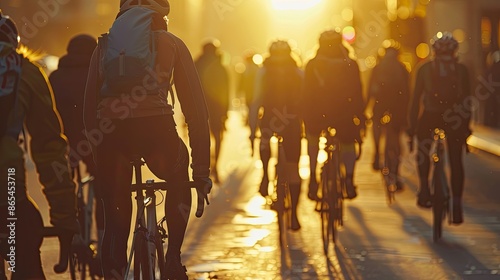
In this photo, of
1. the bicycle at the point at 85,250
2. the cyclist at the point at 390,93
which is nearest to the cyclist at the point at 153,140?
the bicycle at the point at 85,250

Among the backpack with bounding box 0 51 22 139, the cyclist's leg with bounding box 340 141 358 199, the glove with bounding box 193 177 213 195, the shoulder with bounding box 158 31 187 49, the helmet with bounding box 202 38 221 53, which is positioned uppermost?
the helmet with bounding box 202 38 221 53

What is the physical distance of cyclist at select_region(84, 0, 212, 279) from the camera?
618 cm

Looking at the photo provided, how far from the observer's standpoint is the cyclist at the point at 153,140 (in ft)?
20.3

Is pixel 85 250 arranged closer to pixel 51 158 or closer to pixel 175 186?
pixel 175 186

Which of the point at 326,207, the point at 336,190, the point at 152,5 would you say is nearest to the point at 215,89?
the point at 336,190

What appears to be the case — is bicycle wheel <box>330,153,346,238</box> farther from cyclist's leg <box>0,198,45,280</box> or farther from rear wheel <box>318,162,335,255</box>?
cyclist's leg <box>0,198,45,280</box>

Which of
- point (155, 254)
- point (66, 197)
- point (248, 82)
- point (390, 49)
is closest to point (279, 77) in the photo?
point (390, 49)

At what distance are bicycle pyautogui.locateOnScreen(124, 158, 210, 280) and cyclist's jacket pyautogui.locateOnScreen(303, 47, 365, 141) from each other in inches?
259

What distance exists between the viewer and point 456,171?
1288 centimetres

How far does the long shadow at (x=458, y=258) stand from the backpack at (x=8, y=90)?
5540mm

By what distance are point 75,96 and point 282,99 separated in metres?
3.36

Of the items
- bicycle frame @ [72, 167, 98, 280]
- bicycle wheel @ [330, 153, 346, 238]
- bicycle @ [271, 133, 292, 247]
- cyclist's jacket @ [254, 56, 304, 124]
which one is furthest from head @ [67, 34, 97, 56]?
cyclist's jacket @ [254, 56, 304, 124]

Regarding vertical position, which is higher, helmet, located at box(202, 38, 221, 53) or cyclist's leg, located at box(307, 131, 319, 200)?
helmet, located at box(202, 38, 221, 53)

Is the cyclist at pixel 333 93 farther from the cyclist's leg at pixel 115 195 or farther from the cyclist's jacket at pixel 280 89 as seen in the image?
the cyclist's leg at pixel 115 195
